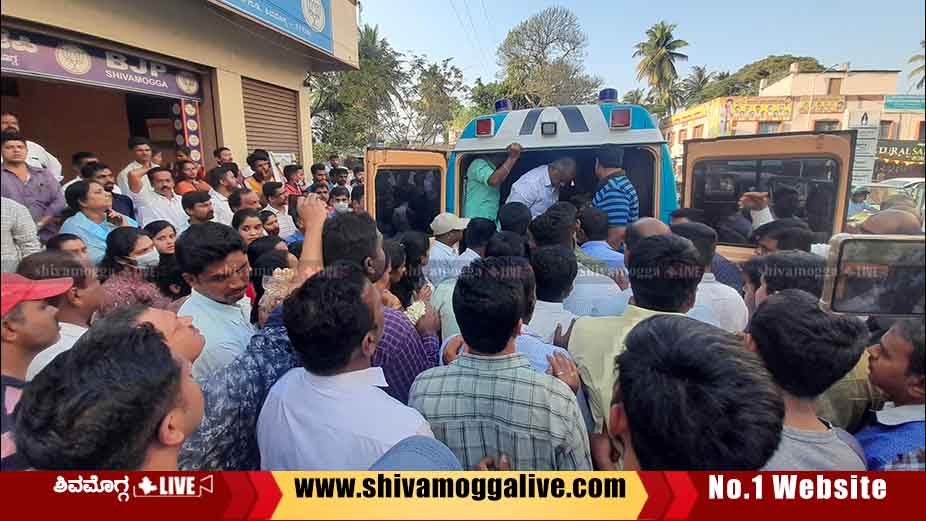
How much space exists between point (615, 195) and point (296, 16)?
526cm

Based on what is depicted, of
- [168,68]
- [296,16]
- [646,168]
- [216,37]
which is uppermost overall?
[296,16]

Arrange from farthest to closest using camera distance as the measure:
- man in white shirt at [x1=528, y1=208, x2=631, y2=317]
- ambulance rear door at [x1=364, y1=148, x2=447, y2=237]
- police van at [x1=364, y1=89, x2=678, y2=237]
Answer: police van at [x1=364, y1=89, x2=678, y2=237] < ambulance rear door at [x1=364, y1=148, x2=447, y2=237] < man in white shirt at [x1=528, y1=208, x2=631, y2=317]

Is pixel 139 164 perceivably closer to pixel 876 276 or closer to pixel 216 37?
pixel 216 37

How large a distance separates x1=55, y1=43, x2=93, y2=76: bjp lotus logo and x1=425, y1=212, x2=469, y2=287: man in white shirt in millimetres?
3646

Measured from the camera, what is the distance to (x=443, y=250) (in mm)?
2932

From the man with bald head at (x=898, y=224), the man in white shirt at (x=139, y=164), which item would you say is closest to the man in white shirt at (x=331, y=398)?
the man with bald head at (x=898, y=224)

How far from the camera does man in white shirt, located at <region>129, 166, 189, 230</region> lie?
→ 2.99 metres

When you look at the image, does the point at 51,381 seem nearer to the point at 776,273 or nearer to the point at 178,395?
the point at 178,395

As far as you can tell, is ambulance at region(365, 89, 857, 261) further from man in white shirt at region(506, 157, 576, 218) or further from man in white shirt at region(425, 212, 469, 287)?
man in white shirt at region(425, 212, 469, 287)

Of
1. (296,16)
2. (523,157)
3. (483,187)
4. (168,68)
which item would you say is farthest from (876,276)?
(296,16)

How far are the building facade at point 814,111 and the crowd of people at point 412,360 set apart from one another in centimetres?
24

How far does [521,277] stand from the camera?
152 cm

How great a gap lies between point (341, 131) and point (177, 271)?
731 cm

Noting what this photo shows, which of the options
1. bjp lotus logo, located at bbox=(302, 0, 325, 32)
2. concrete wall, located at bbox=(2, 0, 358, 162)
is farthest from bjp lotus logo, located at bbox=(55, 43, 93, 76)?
bjp lotus logo, located at bbox=(302, 0, 325, 32)
